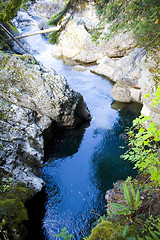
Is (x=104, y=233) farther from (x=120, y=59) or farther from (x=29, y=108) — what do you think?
(x=120, y=59)

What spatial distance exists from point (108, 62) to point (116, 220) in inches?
546

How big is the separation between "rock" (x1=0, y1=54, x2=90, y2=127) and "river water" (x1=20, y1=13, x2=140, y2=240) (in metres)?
1.76

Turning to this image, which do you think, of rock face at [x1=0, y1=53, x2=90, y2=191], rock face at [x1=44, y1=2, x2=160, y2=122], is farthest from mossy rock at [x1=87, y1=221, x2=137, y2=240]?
rock face at [x1=44, y1=2, x2=160, y2=122]

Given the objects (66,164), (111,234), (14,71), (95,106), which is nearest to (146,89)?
(95,106)

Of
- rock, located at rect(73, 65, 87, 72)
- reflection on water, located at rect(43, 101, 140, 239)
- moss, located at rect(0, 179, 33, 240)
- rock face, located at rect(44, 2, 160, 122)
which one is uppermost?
rock face, located at rect(44, 2, 160, 122)

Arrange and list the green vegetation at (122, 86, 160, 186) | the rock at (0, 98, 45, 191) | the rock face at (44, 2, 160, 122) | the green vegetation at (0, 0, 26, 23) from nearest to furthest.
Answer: the green vegetation at (122, 86, 160, 186), the green vegetation at (0, 0, 26, 23), the rock at (0, 98, 45, 191), the rock face at (44, 2, 160, 122)

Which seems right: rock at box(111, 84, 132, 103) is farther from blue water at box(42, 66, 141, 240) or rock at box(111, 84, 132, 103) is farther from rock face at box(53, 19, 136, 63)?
rock face at box(53, 19, 136, 63)

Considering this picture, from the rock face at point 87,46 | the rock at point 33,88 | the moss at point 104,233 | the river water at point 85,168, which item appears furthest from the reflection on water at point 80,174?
the rock face at point 87,46

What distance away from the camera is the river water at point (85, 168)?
5215 millimetres

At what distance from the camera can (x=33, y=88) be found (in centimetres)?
791

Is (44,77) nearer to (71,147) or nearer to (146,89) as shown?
(71,147)

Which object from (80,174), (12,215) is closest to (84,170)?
(80,174)

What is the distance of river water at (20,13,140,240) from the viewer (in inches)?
205

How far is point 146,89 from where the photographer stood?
827 cm
